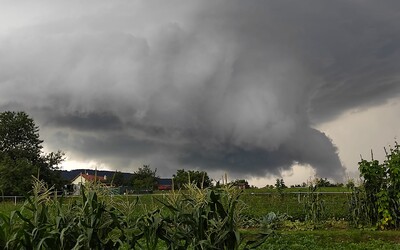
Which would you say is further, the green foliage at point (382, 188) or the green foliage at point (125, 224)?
the green foliage at point (382, 188)

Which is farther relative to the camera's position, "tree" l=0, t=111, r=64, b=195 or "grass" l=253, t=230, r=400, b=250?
"tree" l=0, t=111, r=64, b=195

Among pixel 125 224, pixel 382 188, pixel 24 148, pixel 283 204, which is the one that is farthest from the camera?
pixel 24 148

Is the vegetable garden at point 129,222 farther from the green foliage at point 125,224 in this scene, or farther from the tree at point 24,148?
the tree at point 24,148

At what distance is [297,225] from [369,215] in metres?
2.44

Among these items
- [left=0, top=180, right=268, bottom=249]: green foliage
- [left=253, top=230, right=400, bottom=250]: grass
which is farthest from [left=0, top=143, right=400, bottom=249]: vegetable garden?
[left=253, top=230, right=400, bottom=250]: grass

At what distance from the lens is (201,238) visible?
529cm

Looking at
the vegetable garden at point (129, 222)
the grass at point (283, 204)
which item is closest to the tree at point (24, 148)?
the grass at point (283, 204)

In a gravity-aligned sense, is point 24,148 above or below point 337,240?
above

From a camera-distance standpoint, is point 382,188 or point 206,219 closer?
point 206,219

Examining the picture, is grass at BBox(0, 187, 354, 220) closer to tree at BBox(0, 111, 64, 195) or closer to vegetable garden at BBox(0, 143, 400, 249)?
vegetable garden at BBox(0, 143, 400, 249)

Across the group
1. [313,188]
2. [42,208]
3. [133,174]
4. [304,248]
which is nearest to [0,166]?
[133,174]

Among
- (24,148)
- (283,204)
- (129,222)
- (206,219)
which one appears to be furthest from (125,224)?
(24,148)

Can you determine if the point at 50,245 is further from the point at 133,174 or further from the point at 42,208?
the point at 133,174

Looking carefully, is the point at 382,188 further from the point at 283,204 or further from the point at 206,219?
the point at 206,219
